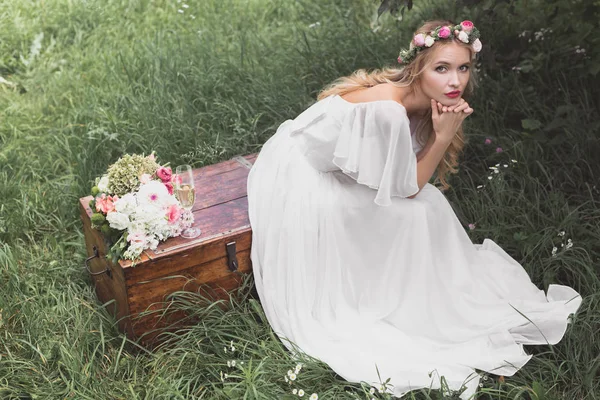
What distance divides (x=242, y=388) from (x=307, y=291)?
0.52m

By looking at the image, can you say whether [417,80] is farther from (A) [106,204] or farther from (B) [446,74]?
(A) [106,204]

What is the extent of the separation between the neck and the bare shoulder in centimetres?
4

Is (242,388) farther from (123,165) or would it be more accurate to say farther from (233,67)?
(233,67)

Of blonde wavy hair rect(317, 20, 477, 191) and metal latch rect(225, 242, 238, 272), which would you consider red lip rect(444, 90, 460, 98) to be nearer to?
blonde wavy hair rect(317, 20, 477, 191)

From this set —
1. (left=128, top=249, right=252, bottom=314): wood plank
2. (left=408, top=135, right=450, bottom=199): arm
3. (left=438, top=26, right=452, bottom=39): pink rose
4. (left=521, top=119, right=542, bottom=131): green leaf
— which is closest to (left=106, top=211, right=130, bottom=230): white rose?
(left=128, top=249, right=252, bottom=314): wood plank

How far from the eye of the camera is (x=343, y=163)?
2979mm

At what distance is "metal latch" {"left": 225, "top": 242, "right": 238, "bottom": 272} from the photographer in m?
3.17

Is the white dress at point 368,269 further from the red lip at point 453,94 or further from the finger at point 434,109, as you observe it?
the red lip at point 453,94

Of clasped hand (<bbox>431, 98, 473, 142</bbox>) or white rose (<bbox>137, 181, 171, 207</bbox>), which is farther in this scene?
white rose (<bbox>137, 181, 171, 207</bbox>)

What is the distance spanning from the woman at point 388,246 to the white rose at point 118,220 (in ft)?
1.92

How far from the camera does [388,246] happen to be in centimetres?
316

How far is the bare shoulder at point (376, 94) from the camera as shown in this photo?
115 inches

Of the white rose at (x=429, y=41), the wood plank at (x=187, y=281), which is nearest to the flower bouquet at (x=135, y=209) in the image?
the wood plank at (x=187, y=281)

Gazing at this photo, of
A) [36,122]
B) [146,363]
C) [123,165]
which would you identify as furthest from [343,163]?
[36,122]
